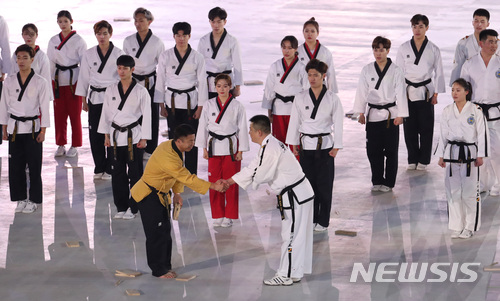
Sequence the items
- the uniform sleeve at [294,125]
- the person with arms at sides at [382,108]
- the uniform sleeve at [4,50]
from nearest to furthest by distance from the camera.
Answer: the uniform sleeve at [294,125]
the person with arms at sides at [382,108]
the uniform sleeve at [4,50]

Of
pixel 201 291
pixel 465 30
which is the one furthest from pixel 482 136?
pixel 465 30

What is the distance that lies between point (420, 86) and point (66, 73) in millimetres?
4234

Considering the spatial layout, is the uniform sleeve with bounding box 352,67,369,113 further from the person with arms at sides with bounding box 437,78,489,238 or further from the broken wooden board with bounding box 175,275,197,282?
the broken wooden board with bounding box 175,275,197,282

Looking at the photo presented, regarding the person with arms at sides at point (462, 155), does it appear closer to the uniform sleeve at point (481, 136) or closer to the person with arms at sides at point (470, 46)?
the uniform sleeve at point (481, 136)

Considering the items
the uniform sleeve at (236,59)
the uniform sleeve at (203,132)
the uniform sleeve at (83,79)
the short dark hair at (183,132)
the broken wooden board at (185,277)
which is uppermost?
the uniform sleeve at (236,59)

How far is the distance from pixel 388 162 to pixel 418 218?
103 cm

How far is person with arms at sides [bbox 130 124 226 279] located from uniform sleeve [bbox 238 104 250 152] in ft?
4.07

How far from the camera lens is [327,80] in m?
10.3

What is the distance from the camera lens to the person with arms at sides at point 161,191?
7.49 metres

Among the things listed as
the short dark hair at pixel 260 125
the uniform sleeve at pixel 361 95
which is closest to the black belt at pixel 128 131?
the short dark hair at pixel 260 125

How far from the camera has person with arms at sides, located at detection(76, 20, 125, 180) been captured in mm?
10117

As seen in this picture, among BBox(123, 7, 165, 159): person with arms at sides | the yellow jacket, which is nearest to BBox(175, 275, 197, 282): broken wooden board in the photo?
the yellow jacket

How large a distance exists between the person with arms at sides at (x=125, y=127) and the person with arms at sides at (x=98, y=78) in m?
1.03

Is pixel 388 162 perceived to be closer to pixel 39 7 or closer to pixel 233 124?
pixel 233 124
